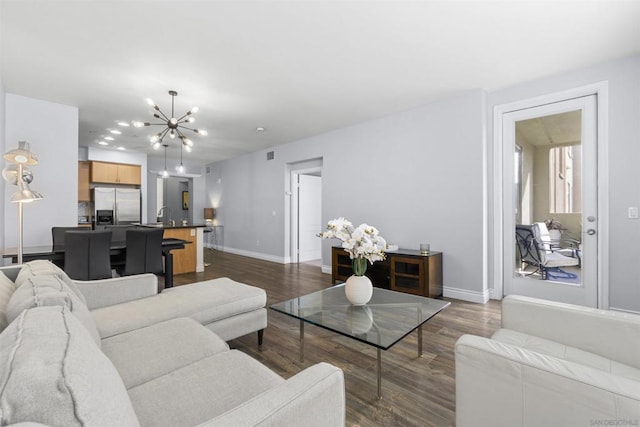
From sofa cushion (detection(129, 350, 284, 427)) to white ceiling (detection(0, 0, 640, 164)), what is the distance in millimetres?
2446

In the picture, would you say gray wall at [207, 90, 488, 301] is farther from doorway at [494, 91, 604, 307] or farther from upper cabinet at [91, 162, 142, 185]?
upper cabinet at [91, 162, 142, 185]

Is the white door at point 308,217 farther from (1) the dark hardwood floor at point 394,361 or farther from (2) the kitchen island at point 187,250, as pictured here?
(1) the dark hardwood floor at point 394,361

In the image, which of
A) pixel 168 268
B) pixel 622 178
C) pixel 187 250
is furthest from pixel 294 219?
pixel 622 178

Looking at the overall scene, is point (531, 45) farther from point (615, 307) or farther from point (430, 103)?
point (615, 307)

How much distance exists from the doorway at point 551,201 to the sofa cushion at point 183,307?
3255 millimetres

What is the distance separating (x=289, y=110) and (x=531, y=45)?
301 cm

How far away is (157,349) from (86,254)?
2287 millimetres

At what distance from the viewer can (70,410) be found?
0.56m

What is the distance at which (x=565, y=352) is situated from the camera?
4.72 feet

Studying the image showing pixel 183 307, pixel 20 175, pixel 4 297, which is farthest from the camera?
pixel 20 175

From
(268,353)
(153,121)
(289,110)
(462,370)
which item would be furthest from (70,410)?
(153,121)

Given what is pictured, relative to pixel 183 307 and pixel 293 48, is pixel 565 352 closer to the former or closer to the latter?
pixel 183 307

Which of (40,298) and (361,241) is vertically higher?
(361,241)

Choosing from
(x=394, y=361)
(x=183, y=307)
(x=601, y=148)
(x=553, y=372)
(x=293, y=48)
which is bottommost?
(x=394, y=361)
